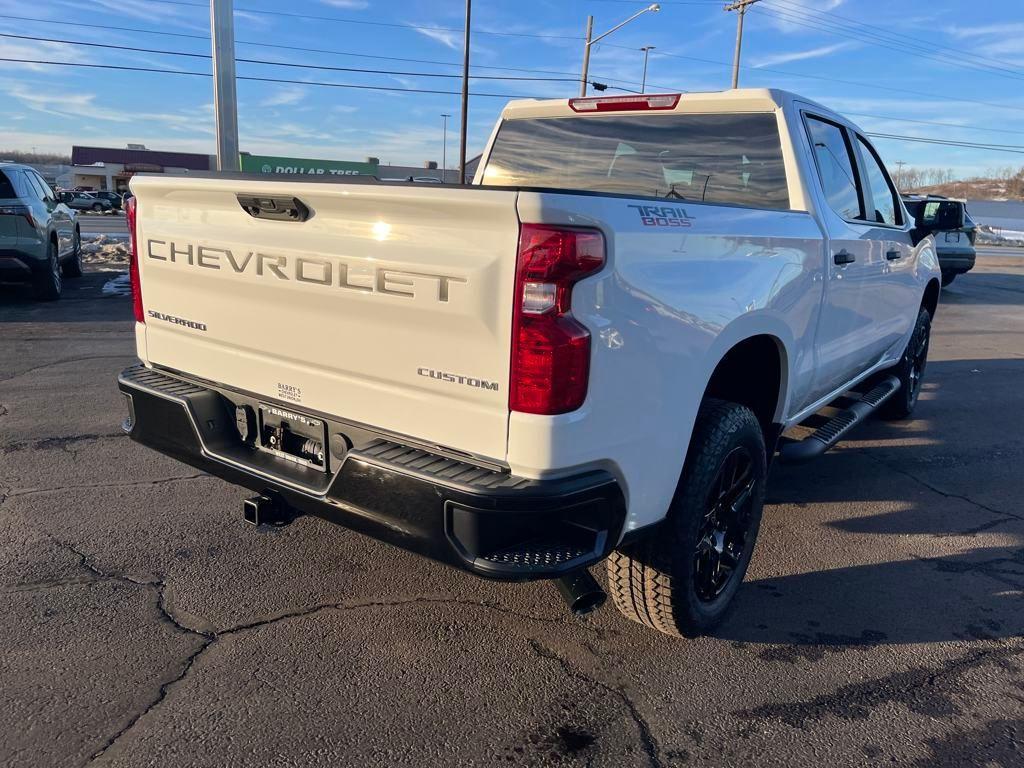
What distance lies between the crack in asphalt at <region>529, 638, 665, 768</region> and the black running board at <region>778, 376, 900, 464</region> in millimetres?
1673

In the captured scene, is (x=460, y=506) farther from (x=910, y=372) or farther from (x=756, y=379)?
(x=910, y=372)

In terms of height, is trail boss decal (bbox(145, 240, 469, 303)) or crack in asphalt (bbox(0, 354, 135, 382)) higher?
trail boss decal (bbox(145, 240, 469, 303))

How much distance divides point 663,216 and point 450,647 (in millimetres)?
1745

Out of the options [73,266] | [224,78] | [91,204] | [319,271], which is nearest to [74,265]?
[73,266]

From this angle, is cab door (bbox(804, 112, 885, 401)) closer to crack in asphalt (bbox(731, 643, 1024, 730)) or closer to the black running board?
the black running board

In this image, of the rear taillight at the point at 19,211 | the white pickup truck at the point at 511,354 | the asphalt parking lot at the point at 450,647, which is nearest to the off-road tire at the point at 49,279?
the rear taillight at the point at 19,211

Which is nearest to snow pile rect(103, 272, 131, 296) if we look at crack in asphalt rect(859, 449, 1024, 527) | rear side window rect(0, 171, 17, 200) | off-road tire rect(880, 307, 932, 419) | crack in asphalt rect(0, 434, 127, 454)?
rear side window rect(0, 171, 17, 200)

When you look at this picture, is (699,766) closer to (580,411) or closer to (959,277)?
(580,411)

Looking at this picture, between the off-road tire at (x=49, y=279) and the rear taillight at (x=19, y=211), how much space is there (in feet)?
1.70

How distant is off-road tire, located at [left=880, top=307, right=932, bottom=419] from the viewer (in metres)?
6.07

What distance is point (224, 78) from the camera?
9648mm

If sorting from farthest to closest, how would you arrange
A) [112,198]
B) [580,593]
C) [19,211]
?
[112,198]
[19,211]
[580,593]

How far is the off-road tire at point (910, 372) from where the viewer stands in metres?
6.07

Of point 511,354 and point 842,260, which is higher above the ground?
point 842,260
